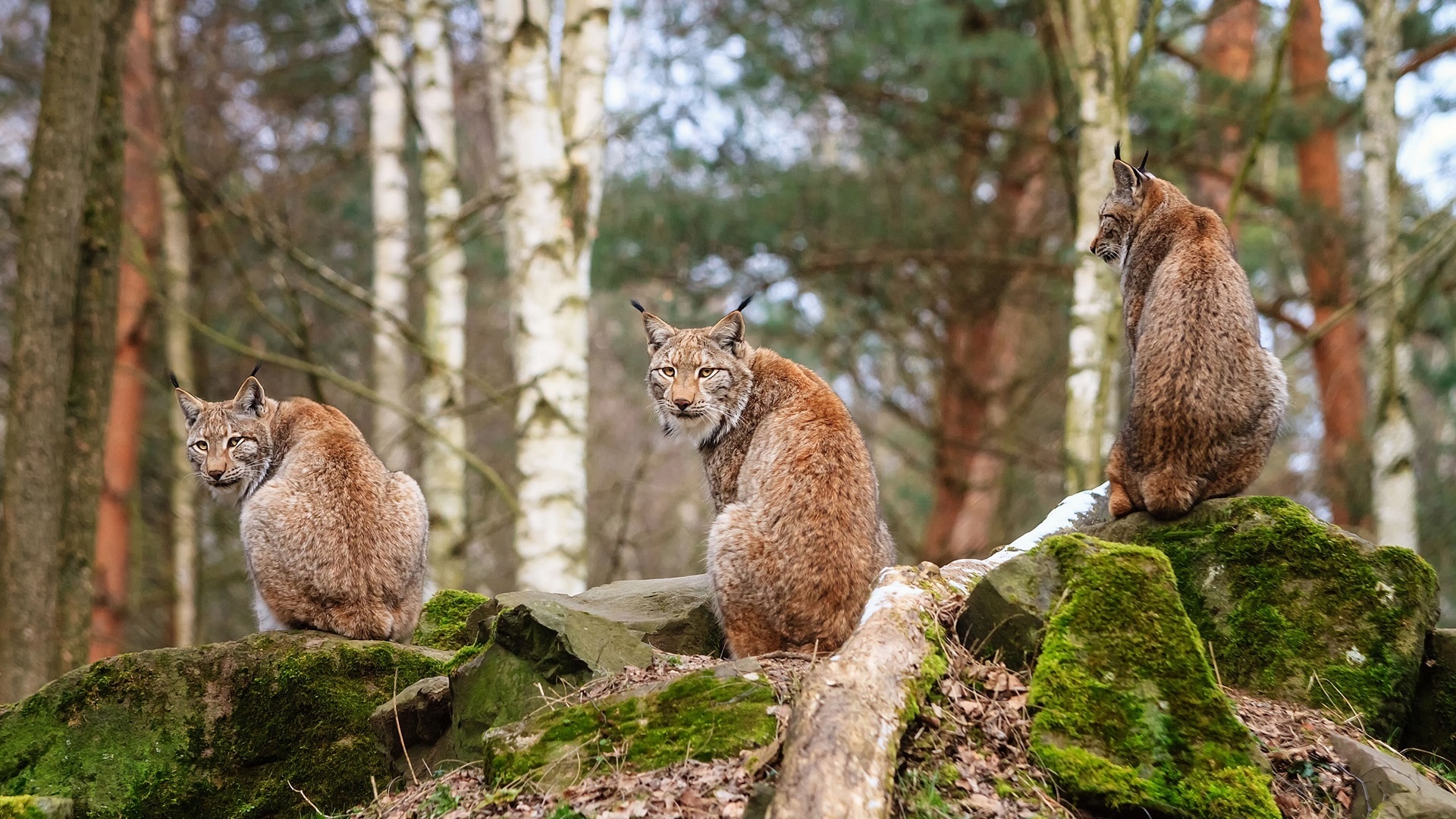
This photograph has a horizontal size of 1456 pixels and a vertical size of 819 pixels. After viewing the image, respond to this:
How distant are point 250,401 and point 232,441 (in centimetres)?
27

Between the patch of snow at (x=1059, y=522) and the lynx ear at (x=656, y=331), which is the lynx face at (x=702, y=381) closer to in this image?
the lynx ear at (x=656, y=331)

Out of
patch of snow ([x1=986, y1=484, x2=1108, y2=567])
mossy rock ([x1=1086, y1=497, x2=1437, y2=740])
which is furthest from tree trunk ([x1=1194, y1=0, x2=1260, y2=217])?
mossy rock ([x1=1086, y1=497, x2=1437, y2=740])

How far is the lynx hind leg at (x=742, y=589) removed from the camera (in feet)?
20.3

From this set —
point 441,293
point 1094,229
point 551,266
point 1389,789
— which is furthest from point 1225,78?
point 1389,789

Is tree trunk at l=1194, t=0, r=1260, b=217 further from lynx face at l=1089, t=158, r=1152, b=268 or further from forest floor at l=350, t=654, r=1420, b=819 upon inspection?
forest floor at l=350, t=654, r=1420, b=819

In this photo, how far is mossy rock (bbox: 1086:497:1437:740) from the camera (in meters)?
5.66

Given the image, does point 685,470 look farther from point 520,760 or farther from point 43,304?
point 520,760

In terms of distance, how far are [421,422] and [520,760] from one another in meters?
6.56

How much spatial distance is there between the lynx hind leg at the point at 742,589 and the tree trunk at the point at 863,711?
0.77 metres

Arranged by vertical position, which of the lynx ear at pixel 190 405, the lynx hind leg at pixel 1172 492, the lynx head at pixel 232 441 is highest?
the lynx ear at pixel 190 405

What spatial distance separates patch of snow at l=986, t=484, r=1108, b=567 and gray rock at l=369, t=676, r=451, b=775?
112 inches

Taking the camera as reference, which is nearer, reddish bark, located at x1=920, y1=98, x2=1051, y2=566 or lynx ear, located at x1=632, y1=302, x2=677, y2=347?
lynx ear, located at x1=632, y1=302, x2=677, y2=347

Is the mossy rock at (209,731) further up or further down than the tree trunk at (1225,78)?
further down

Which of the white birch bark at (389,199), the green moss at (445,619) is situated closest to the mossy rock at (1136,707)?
the green moss at (445,619)
